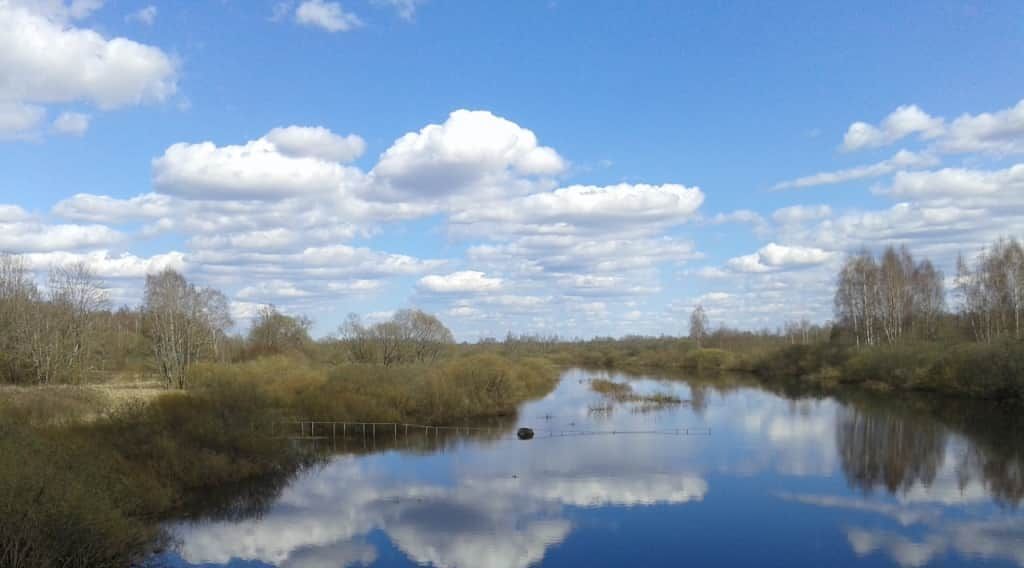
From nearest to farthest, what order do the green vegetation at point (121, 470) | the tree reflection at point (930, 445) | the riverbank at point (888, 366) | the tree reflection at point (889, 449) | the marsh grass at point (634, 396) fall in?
the green vegetation at point (121, 470) → the tree reflection at point (930, 445) → the tree reflection at point (889, 449) → the riverbank at point (888, 366) → the marsh grass at point (634, 396)

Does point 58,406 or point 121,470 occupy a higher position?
point 58,406

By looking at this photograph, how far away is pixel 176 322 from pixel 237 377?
15939 mm

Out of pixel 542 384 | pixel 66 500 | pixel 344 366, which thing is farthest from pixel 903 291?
pixel 66 500

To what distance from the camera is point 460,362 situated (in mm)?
46375

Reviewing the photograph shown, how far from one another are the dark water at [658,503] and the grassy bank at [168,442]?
1757mm

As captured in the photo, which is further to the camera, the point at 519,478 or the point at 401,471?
the point at 401,471

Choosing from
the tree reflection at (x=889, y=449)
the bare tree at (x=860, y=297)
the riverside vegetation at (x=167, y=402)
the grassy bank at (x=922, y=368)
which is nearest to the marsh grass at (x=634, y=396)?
the riverside vegetation at (x=167, y=402)

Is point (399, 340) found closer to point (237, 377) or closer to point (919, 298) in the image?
point (237, 377)

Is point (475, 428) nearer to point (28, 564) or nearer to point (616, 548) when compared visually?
point (616, 548)

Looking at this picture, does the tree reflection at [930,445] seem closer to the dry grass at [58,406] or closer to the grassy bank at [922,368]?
the grassy bank at [922,368]

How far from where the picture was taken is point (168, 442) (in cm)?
2345

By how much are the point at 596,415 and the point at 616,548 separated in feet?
82.6

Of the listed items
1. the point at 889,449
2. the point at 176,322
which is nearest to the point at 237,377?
the point at 176,322

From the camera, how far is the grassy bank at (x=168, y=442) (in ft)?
40.6
